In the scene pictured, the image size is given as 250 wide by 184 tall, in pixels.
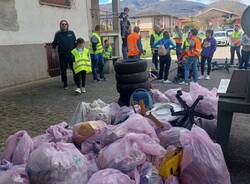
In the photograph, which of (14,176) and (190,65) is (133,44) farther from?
(14,176)

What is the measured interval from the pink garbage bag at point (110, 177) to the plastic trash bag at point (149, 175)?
6.3 inches

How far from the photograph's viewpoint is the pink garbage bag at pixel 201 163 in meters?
2.97

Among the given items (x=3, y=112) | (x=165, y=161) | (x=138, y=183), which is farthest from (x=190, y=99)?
(x=3, y=112)

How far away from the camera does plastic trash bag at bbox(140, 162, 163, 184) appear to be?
2.94 m

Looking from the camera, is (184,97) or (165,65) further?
(165,65)

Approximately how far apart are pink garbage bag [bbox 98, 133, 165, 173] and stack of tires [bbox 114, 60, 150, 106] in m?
2.35

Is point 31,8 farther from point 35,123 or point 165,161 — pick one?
point 165,161

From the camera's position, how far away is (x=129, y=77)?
562 cm

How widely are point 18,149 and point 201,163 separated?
1.99m

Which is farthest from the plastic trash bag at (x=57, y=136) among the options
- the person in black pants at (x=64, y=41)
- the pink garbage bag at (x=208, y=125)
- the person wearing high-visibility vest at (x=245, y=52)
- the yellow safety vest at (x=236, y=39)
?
the yellow safety vest at (x=236, y=39)

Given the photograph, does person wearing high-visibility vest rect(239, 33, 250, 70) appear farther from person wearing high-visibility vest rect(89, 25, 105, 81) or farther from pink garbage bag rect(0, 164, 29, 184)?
pink garbage bag rect(0, 164, 29, 184)

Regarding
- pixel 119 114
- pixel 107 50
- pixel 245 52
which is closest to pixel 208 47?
pixel 245 52

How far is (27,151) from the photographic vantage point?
353 centimetres

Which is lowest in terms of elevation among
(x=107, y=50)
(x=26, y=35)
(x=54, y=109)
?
(x=54, y=109)
